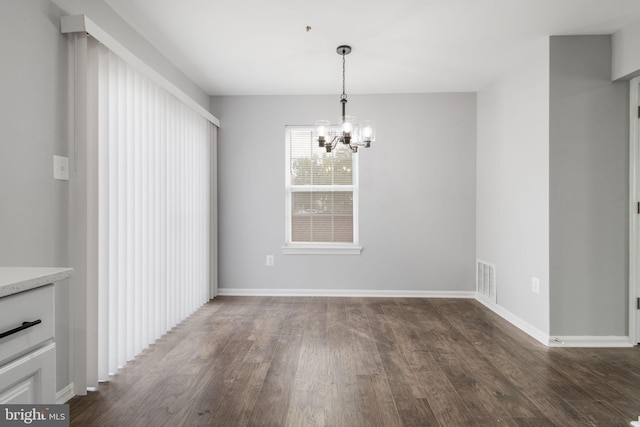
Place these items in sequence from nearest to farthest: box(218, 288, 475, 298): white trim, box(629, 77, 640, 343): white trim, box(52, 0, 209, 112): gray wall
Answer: box(52, 0, 209, 112): gray wall < box(629, 77, 640, 343): white trim < box(218, 288, 475, 298): white trim

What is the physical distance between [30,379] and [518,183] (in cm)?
366

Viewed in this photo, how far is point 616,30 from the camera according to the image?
2.72 meters

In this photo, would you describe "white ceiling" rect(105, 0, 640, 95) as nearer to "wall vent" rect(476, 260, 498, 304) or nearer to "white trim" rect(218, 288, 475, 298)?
"wall vent" rect(476, 260, 498, 304)

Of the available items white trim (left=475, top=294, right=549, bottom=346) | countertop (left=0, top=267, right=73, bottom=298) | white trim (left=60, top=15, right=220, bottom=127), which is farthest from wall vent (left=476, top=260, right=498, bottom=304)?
countertop (left=0, top=267, right=73, bottom=298)

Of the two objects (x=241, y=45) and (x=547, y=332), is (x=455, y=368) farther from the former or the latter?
(x=241, y=45)

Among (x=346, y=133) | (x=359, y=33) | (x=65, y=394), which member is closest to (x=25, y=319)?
(x=65, y=394)

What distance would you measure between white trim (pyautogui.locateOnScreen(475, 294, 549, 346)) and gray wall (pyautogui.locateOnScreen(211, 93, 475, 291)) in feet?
1.47

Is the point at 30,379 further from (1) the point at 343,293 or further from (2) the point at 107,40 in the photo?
(1) the point at 343,293

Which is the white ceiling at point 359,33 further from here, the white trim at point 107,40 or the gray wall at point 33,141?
the gray wall at point 33,141

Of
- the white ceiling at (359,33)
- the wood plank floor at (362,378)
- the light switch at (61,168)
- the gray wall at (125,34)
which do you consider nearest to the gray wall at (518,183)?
the white ceiling at (359,33)

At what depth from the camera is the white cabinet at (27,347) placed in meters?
0.90

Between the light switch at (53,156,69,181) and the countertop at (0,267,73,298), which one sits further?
the light switch at (53,156,69,181)

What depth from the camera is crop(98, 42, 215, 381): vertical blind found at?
86.4 inches

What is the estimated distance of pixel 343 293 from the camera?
428 centimetres
